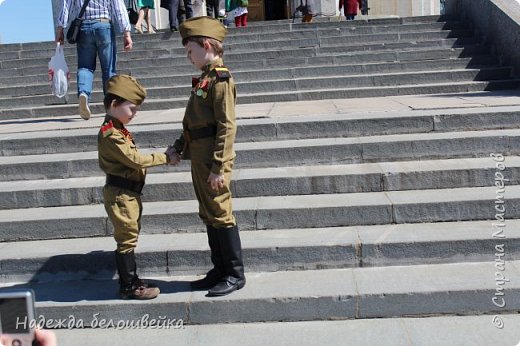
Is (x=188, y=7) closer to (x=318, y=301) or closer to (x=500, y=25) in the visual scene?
(x=500, y=25)

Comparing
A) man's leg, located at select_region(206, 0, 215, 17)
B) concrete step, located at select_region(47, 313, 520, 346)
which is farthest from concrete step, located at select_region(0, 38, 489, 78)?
man's leg, located at select_region(206, 0, 215, 17)

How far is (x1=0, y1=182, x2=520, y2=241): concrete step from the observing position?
477 cm

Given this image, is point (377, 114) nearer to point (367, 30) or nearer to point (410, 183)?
point (410, 183)

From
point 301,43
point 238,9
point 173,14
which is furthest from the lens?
point 238,9

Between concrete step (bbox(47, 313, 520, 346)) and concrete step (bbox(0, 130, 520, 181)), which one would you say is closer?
concrete step (bbox(47, 313, 520, 346))

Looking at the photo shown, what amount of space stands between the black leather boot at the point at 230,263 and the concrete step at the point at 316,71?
20.4 feet

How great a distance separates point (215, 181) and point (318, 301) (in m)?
1.05

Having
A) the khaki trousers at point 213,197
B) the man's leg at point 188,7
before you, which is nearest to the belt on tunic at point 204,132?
the khaki trousers at point 213,197

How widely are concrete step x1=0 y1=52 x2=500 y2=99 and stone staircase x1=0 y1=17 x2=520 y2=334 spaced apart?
7.97 feet

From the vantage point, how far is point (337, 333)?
3793 millimetres

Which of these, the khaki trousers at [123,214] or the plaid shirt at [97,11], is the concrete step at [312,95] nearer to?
the plaid shirt at [97,11]

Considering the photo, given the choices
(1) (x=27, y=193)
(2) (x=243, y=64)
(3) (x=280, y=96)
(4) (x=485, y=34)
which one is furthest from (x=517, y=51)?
(1) (x=27, y=193)

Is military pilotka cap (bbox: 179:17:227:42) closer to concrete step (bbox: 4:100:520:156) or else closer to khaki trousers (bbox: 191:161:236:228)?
khaki trousers (bbox: 191:161:236:228)

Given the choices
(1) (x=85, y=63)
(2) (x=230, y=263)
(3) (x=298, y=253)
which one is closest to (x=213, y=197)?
(2) (x=230, y=263)
